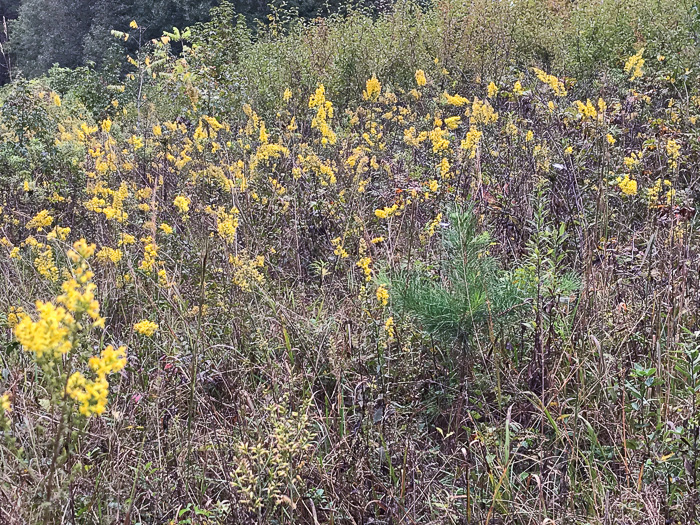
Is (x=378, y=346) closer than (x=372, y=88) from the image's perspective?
Yes

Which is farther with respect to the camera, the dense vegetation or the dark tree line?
the dark tree line

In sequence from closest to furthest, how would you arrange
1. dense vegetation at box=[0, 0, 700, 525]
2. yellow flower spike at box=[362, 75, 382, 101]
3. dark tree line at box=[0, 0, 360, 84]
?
dense vegetation at box=[0, 0, 700, 525] < yellow flower spike at box=[362, 75, 382, 101] < dark tree line at box=[0, 0, 360, 84]

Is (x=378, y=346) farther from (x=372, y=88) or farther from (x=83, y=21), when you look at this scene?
(x=83, y=21)

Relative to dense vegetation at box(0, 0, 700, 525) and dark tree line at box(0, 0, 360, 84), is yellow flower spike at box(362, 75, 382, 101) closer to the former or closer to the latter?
dense vegetation at box(0, 0, 700, 525)

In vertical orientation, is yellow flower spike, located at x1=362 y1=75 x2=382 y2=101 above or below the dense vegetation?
above

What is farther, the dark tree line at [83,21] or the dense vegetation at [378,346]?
the dark tree line at [83,21]

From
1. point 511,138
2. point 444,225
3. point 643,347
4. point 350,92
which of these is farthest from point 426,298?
point 350,92

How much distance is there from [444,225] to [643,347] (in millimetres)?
832

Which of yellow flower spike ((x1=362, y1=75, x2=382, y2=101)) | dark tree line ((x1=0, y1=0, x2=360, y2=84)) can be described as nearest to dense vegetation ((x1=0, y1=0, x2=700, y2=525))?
yellow flower spike ((x1=362, y1=75, x2=382, y2=101))

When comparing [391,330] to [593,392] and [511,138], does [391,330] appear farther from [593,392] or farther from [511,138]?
[511,138]

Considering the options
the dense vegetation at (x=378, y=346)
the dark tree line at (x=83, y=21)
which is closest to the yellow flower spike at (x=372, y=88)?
the dense vegetation at (x=378, y=346)

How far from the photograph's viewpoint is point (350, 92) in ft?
24.2

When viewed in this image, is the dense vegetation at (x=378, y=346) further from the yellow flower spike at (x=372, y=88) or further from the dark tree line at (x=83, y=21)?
the dark tree line at (x=83, y=21)

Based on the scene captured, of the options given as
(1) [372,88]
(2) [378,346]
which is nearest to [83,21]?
(1) [372,88]
